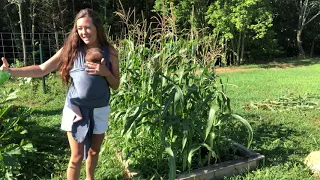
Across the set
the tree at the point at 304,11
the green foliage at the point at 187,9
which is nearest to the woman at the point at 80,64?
the green foliage at the point at 187,9

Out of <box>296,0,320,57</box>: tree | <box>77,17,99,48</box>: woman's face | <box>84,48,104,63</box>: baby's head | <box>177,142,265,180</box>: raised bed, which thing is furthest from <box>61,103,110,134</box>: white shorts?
<box>296,0,320,57</box>: tree

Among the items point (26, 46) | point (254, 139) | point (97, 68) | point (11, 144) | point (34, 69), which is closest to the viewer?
point (97, 68)

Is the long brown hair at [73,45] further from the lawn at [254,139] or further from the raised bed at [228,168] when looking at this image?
the raised bed at [228,168]

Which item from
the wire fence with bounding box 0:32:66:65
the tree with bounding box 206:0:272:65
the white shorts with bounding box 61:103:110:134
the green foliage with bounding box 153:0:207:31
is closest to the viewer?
the white shorts with bounding box 61:103:110:134

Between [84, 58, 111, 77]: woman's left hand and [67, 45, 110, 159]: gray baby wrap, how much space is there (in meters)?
0.09

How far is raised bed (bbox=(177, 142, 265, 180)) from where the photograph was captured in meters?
2.90

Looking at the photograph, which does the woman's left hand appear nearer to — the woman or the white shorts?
the woman

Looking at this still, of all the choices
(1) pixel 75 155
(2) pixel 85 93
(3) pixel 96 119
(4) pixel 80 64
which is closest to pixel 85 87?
(2) pixel 85 93

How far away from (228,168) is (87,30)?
72.4 inches

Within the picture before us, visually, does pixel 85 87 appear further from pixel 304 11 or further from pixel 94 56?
pixel 304 11

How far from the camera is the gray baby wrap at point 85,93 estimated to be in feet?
7.78

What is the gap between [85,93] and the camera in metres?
2.38

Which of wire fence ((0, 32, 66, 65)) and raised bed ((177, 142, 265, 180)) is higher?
wire fence ((0, 32, 66, 65))

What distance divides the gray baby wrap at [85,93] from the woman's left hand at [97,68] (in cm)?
9
